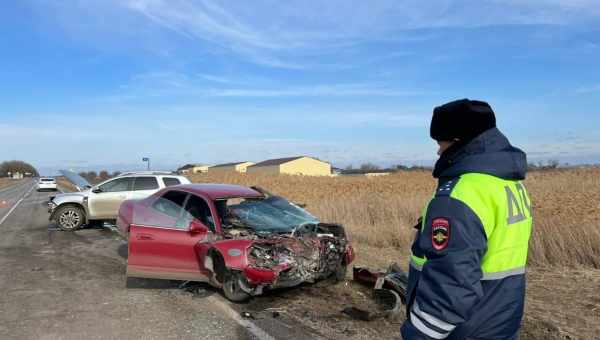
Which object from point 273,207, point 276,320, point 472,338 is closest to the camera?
point 472,338

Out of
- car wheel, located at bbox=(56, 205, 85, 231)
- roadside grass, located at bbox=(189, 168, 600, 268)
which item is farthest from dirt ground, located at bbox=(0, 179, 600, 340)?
car wheel, located at bbox=(56, 205, 85, 231)

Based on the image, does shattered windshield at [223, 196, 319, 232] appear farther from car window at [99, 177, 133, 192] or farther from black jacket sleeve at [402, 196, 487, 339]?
car window at [99, 177, 133, 192]

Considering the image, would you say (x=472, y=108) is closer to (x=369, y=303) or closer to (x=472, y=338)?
(x=472, y=338)

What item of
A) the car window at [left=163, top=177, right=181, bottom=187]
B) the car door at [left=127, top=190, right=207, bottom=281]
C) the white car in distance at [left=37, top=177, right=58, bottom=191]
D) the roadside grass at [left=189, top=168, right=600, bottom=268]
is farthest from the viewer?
the white car in distance at [left=37, top=177, right=58, bottom=191]

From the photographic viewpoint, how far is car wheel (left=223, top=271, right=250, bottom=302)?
6.35 meters

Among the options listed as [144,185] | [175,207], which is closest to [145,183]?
[144,185]

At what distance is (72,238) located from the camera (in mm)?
12781

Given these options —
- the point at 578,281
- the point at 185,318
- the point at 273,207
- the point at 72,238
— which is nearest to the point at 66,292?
the point at 185,318

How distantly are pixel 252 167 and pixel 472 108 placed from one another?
113 m

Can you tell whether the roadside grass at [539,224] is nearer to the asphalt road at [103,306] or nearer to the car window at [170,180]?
the car window at [170,180]

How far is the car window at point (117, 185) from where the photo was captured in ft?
47.7

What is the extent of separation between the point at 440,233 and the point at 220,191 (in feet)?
18.8

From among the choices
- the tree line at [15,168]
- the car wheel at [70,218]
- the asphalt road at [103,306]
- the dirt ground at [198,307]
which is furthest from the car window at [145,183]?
the tree line at [15,168]

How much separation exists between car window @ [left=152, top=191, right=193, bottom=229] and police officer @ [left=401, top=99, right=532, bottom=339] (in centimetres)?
518
